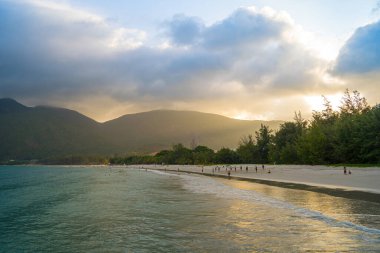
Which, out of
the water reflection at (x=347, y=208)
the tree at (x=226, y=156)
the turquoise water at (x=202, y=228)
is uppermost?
the tree at (x=226, y=156)

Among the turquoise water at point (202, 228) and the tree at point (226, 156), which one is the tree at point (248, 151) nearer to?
the tree at point (226, 156)

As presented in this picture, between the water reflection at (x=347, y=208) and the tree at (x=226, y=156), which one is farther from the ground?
the tree at (x=226, y=156)

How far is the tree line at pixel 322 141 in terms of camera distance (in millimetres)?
57438

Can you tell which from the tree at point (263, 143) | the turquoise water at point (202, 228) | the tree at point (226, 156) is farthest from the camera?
the tree at point (226, 156)

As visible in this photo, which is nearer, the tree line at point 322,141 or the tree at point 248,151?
the tree line at point 322,141

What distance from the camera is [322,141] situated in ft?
229

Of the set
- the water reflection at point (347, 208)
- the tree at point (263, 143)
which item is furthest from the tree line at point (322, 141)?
the water reflection at point (347, 208)

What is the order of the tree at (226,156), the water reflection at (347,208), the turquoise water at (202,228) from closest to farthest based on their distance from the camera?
the turquoise water at (202,228)
the water reflection at (347,208)
the tree at (226,156)

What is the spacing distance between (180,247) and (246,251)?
2390 mm

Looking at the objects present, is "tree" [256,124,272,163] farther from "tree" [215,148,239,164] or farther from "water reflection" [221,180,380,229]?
"water reflection" [221,180,380,229]

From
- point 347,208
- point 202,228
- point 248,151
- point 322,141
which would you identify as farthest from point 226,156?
point 202,228

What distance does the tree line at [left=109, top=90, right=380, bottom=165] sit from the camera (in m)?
57.4

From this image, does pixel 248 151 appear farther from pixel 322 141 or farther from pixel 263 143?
pixel 322 141

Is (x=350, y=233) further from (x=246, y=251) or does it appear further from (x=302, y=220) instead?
(x=246, y=251)
